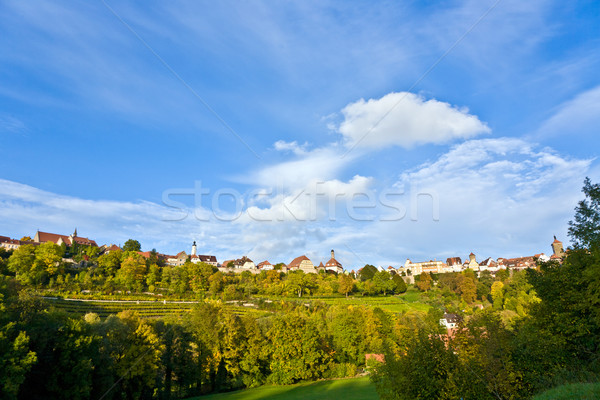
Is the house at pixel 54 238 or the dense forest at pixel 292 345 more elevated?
the house at pixel 54 238

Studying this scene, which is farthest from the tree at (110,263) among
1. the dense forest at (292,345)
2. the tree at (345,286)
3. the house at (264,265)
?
the house at (264,265)

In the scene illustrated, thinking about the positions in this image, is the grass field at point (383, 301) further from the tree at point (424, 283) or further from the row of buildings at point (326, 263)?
the row of buildings at point (326, 263)

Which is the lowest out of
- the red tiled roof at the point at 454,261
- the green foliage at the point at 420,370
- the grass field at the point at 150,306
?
the grass field at the point at 150,306

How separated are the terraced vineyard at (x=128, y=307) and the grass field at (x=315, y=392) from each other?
21858 millimetres

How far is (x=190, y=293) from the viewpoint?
3602 inches

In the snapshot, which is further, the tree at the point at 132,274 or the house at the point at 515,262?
the house at the point at 515,262

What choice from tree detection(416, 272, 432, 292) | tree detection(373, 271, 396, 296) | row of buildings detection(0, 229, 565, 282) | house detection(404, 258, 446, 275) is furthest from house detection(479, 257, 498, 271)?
tree detection(373, 271, 396, 296)

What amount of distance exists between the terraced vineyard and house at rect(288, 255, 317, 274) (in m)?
76.1

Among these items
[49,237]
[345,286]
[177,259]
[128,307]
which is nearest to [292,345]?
[128,307]

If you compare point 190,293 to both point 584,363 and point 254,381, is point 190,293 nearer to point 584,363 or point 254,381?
point 254,381

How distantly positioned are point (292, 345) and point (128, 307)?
4200 cm

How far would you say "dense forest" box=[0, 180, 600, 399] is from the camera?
55.7 feet

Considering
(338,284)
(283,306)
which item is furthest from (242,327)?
(338,284)

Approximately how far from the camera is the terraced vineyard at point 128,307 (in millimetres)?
64062
